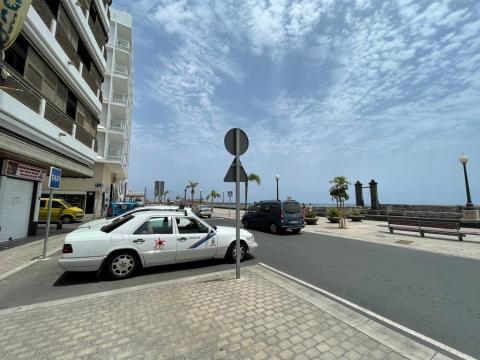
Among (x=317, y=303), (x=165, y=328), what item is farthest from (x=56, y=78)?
(x=317, y=303)

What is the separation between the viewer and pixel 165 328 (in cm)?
322

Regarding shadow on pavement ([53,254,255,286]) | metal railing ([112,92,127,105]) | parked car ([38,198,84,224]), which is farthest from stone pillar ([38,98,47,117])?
metal railing ([112,92,127,105])

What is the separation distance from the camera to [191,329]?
3201 mm

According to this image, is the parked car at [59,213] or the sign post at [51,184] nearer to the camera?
the sign post at [51,184]

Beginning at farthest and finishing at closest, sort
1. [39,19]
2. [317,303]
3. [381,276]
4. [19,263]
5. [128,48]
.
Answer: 1. [128,48]
2. [39,19]
3. [19,263]
4. [381,276]
5. [317,303]

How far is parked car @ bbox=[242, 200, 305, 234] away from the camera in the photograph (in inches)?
527

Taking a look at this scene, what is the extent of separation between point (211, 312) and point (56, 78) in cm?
1223

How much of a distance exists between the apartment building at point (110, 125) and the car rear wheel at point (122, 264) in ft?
68.6

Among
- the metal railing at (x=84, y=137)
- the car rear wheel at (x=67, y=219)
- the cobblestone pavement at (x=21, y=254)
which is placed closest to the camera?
the cobblestone pavement at (x=21, y=254)

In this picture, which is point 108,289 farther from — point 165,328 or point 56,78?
point 56,78

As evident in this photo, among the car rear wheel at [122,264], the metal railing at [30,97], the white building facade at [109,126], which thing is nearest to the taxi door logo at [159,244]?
the car rear wheel at [122,264]

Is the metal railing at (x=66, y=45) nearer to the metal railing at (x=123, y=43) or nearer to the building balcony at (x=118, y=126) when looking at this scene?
the building balcony at (x=118, y=126)

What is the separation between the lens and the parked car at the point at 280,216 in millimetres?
13375

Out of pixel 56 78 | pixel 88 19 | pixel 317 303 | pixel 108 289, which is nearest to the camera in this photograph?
pixel 317 303
